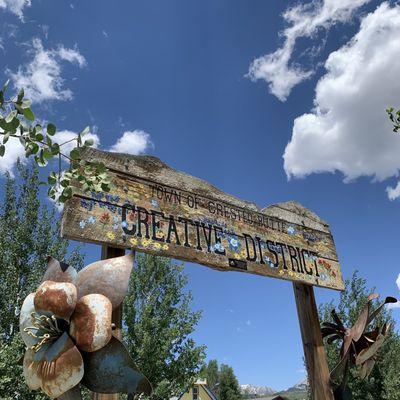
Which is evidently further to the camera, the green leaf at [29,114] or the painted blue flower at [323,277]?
the painted blue flower at [323,277]

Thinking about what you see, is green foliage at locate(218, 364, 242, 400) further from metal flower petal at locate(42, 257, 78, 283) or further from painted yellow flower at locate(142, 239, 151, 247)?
metal flower petal at locate(42, 257, 78, 283)

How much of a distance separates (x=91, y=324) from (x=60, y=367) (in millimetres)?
158

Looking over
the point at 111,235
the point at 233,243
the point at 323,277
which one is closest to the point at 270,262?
the point at 233,243

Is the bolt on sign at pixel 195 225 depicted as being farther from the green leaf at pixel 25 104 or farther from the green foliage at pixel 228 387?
the green foliage at pixel 228 387

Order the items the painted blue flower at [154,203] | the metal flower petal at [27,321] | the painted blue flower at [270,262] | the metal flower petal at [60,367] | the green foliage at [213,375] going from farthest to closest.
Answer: the green foliage at [213,375]
the painted blue flower at [270,262]
the painted blue flower at [154,203]
the metal flower petal at [27,321]
the metal flower petal at [60,367]

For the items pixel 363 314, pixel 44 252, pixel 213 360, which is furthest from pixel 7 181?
pixel 213 360

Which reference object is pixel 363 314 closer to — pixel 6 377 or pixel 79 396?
pixel 79 396

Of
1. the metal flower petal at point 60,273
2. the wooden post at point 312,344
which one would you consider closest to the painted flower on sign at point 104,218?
the metal flower petal at point 60,273

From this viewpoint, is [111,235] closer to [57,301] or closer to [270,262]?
[57,301]

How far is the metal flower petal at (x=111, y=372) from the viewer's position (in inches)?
54.4

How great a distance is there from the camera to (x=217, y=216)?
4023 millimetres

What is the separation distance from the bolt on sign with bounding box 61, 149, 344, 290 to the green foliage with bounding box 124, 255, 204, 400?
34.8ft

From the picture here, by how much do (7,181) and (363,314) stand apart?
42.8ft

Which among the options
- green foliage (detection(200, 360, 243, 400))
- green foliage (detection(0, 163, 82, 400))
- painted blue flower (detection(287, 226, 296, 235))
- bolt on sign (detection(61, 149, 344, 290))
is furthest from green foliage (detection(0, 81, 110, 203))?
green foliage (detection(200, 360, 243, 400))
